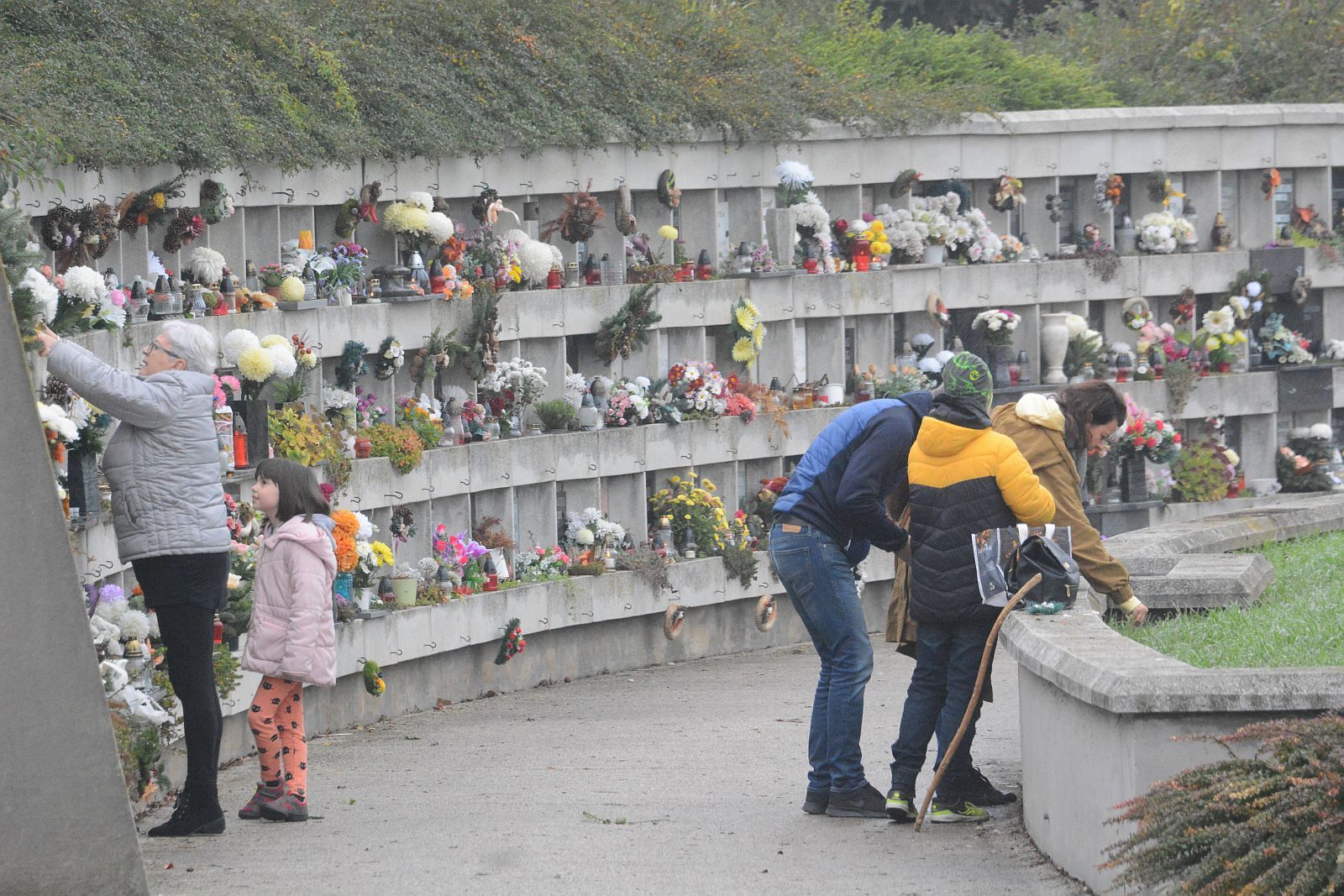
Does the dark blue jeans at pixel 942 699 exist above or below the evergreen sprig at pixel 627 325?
below

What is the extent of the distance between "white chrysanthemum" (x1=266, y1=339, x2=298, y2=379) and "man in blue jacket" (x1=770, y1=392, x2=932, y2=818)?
12.7 feet

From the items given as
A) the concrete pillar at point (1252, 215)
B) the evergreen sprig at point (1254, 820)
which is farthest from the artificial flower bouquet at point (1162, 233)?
the evergreen sprig at point (1254, 820)

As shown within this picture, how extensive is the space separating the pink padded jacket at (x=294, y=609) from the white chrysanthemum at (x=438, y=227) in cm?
533

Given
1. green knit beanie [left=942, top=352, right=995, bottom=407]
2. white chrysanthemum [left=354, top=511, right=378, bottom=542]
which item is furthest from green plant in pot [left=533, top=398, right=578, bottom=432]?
green knit beanie [left=942, top=352, right=995, bottom=407]

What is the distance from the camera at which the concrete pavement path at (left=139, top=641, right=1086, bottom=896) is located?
5.87 meters

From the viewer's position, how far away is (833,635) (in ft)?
22.3

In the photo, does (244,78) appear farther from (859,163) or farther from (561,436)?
(859,163)

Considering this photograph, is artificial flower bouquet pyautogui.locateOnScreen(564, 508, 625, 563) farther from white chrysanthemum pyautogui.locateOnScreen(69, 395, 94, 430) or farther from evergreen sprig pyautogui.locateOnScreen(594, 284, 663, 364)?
white chrysanthemum pyautogui.locateOnScreen(69, 395, 94, 430)

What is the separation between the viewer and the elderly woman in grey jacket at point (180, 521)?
6328 mm

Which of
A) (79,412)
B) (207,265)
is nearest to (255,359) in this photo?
(207,265)

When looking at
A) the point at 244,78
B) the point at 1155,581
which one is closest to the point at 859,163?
the point at 244,78

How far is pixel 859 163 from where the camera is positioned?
16.0m

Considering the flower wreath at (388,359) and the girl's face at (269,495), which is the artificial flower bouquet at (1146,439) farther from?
the girl's face at (269,495)

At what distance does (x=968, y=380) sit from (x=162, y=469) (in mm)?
2578
